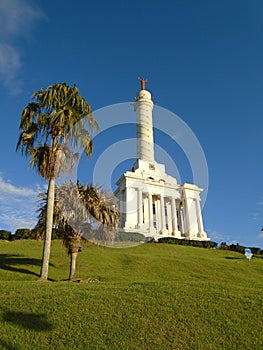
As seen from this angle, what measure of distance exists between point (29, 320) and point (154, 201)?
5038cm

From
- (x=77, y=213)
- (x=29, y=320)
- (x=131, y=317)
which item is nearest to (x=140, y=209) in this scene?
(x=77, y=213)

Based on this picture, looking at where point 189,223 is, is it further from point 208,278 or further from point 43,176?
point 43,176

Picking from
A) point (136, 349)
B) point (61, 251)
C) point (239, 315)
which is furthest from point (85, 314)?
point (61, 251)

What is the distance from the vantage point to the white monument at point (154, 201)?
173ft

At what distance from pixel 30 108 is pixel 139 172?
3954 cm

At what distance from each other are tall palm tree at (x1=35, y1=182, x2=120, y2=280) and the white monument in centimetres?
2895

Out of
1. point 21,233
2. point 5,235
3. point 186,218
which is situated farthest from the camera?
point 186,218

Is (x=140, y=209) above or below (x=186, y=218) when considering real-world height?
above

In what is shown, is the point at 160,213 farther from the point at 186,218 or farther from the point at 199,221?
the point at 199,221

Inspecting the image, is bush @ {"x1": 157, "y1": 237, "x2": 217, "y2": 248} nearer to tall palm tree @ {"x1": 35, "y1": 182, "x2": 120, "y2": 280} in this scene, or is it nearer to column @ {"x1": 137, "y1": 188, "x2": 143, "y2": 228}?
column @ {"x1": 137, "y1": 188, "x2": 143, "y2": 228}

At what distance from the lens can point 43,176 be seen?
18.2 meters

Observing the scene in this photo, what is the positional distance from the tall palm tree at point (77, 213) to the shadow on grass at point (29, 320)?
9066 mm

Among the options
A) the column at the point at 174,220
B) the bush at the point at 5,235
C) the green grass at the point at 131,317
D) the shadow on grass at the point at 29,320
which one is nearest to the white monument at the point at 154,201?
the column at the point at 174,220

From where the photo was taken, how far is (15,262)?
2238 centimetres
